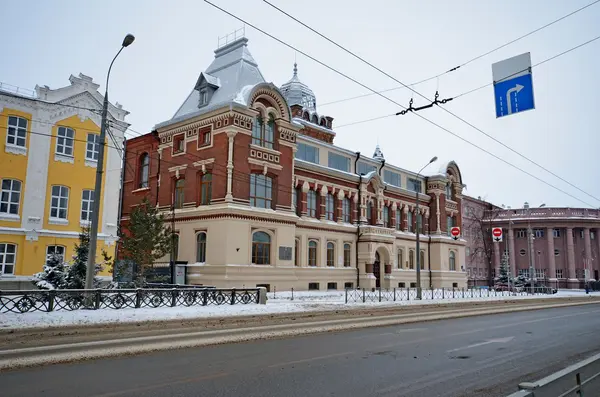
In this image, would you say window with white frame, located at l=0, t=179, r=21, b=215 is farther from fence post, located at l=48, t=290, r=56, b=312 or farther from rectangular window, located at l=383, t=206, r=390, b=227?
rectangular window, located at l=383, t=206, r=390, b=227

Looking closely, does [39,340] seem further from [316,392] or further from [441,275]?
[441,275]

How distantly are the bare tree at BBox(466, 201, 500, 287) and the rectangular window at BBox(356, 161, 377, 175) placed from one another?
1227 inches

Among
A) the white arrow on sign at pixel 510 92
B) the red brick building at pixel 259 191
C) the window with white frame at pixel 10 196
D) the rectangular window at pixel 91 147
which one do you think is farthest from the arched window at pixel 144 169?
the white arrow on sign at pixel 510 92

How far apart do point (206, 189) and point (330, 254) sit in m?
13.1

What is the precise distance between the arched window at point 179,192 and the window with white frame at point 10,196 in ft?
35.7

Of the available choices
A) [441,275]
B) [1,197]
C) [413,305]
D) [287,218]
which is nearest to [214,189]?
[287,218]

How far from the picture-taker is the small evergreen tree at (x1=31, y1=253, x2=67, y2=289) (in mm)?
23156

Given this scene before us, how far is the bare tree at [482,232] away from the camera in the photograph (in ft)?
240

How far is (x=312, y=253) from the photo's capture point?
39562 mm

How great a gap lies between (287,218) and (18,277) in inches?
676

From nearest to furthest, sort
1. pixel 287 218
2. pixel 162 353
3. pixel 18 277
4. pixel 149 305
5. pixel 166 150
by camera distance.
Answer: pixel 162 353
pixel 149 305
pixel 18 277
pixel 287 218
pixel 166 150

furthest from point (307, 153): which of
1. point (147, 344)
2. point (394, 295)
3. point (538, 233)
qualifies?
point (538, 233)

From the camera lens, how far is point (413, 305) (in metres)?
27.8

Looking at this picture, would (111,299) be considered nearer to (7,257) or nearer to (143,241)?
(143,241)
